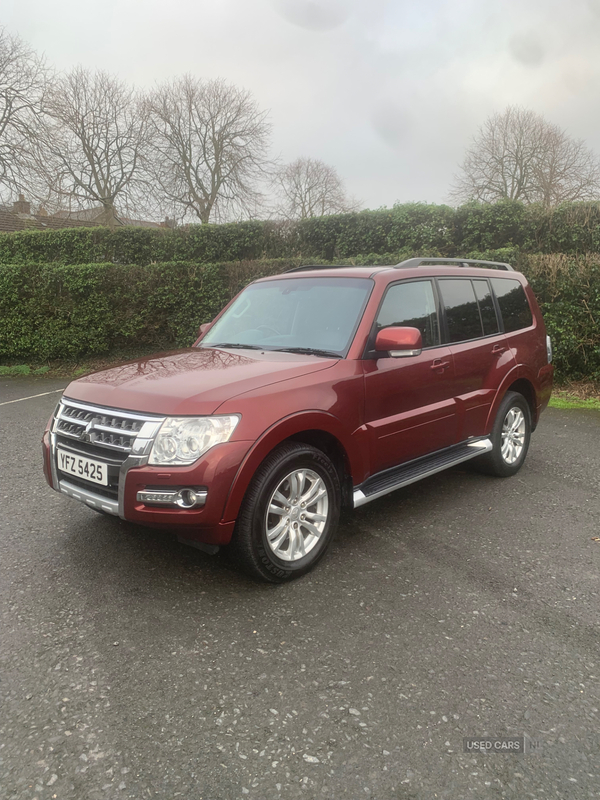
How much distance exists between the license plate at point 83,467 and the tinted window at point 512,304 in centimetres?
375

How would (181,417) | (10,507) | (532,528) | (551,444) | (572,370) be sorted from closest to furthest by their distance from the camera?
(181,417) < (532,528) < (10,507) < (551,444) < (572,370)

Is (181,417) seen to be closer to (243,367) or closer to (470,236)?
(243,367)

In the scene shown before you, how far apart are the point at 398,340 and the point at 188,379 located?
1.33 m

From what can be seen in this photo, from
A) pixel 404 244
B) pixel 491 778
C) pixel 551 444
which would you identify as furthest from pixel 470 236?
pixel 491 778

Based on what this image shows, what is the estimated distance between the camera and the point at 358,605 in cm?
313

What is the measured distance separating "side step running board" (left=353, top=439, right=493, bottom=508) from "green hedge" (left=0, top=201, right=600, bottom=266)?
7.10 metres

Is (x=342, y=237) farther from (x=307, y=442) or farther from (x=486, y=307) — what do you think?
(x=307, y=442)

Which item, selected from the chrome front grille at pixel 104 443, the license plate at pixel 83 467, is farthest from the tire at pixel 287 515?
the license plate at pixel 83 467

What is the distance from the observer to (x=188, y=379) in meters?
3.32

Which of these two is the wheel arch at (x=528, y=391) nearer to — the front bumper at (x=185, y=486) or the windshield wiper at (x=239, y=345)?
the windshield wiper at (x=239, y=345)

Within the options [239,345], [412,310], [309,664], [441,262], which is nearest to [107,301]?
[239,345]

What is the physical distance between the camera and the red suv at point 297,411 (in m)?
2.99

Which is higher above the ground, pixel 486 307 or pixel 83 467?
pixel 486 307

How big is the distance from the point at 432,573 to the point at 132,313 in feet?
34.2
